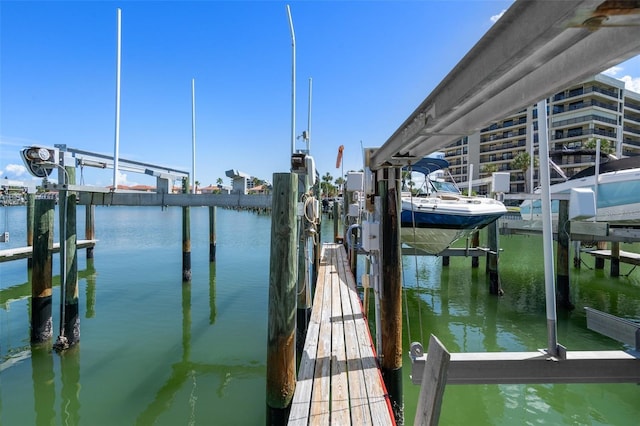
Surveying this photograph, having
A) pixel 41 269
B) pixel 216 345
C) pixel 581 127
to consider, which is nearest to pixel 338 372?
pixel 216 345

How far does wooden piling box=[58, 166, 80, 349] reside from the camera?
25.6 feet

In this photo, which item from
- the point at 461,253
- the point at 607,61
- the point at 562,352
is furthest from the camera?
the point at 461,253

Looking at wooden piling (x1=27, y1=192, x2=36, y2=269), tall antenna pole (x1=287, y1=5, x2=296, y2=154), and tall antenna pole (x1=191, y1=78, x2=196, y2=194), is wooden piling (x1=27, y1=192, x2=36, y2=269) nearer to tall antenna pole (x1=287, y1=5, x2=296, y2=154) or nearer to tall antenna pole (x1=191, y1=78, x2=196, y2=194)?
tall antenna pole (x1=191, y1=78, x2=196, y2=194)

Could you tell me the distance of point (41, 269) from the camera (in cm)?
755

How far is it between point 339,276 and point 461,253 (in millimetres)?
4751

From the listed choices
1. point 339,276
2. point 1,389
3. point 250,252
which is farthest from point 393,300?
point 250,252

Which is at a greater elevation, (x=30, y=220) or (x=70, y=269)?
(x=30, y=220)

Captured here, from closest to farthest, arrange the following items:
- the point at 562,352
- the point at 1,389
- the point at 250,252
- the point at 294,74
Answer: the point at 562,352 → the point at 1,389 → the point at 294,74 → the point at 250,252

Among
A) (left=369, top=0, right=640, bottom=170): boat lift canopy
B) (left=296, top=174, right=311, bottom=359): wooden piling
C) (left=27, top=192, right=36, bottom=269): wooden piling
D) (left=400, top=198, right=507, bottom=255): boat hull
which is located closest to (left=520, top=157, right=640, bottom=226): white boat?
(left=400, top=198, right=507, bottom=255): boat hull

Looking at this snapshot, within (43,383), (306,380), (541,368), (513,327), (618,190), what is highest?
(618,190)

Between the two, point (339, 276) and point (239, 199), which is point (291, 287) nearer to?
point (339, 276)

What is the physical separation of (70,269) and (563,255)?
13149 mm

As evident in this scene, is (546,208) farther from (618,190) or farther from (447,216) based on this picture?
(618,190)

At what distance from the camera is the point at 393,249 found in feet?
15.6
